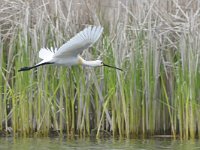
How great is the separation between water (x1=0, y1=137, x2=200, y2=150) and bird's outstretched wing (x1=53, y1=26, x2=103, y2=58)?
3.94 ft

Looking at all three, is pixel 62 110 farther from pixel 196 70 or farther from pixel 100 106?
pixel 196 70

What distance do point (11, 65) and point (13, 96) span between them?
592mm

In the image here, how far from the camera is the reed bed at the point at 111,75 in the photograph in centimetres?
980

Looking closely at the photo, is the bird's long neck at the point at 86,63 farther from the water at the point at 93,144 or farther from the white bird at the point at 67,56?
the water at the point at 93,144

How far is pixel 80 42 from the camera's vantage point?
899 cm

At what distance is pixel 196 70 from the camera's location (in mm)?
9688

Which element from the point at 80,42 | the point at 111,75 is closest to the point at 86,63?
the point at 111,75

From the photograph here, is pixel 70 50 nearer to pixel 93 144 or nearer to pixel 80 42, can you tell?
pixel 80 42

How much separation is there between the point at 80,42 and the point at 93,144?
Answer: 150cm

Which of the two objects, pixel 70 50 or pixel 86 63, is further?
pixel 86 63

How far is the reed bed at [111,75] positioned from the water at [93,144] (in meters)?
0.15

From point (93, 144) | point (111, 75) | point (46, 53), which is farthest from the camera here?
point (111, 75)

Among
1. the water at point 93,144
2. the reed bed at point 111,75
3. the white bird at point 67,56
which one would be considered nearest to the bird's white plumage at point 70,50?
the white bird at point 67,56

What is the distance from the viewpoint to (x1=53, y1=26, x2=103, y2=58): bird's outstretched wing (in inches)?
340
